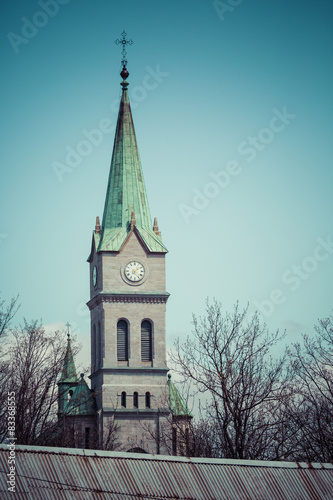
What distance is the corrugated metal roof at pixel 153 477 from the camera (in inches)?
1083

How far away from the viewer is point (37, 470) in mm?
27672

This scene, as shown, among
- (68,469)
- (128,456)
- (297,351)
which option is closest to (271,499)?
(128,456)

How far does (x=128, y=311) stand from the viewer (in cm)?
7662

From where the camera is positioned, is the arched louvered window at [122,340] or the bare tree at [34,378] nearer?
the bare tree at [34,378]

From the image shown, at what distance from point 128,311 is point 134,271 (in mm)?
3269

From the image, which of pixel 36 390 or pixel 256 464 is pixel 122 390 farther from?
pixel 256 464

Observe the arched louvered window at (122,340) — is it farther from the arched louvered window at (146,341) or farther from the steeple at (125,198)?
the steeple at (125,198)

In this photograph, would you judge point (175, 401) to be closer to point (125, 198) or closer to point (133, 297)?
point (133, 297)

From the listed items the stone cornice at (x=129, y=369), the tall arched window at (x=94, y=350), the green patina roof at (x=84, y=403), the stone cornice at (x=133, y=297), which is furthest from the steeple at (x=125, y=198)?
the green patina roof at (x=84, y=403)

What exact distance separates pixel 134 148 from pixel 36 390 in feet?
105

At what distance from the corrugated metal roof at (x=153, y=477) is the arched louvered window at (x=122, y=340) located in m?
44.6

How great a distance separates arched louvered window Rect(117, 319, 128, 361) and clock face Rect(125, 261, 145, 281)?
3535mm

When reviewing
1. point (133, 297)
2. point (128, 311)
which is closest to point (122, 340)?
point (128, 311)

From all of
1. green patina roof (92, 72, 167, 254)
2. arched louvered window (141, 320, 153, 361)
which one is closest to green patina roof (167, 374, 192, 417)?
arched louvered window (141, 320, 153, 361)
